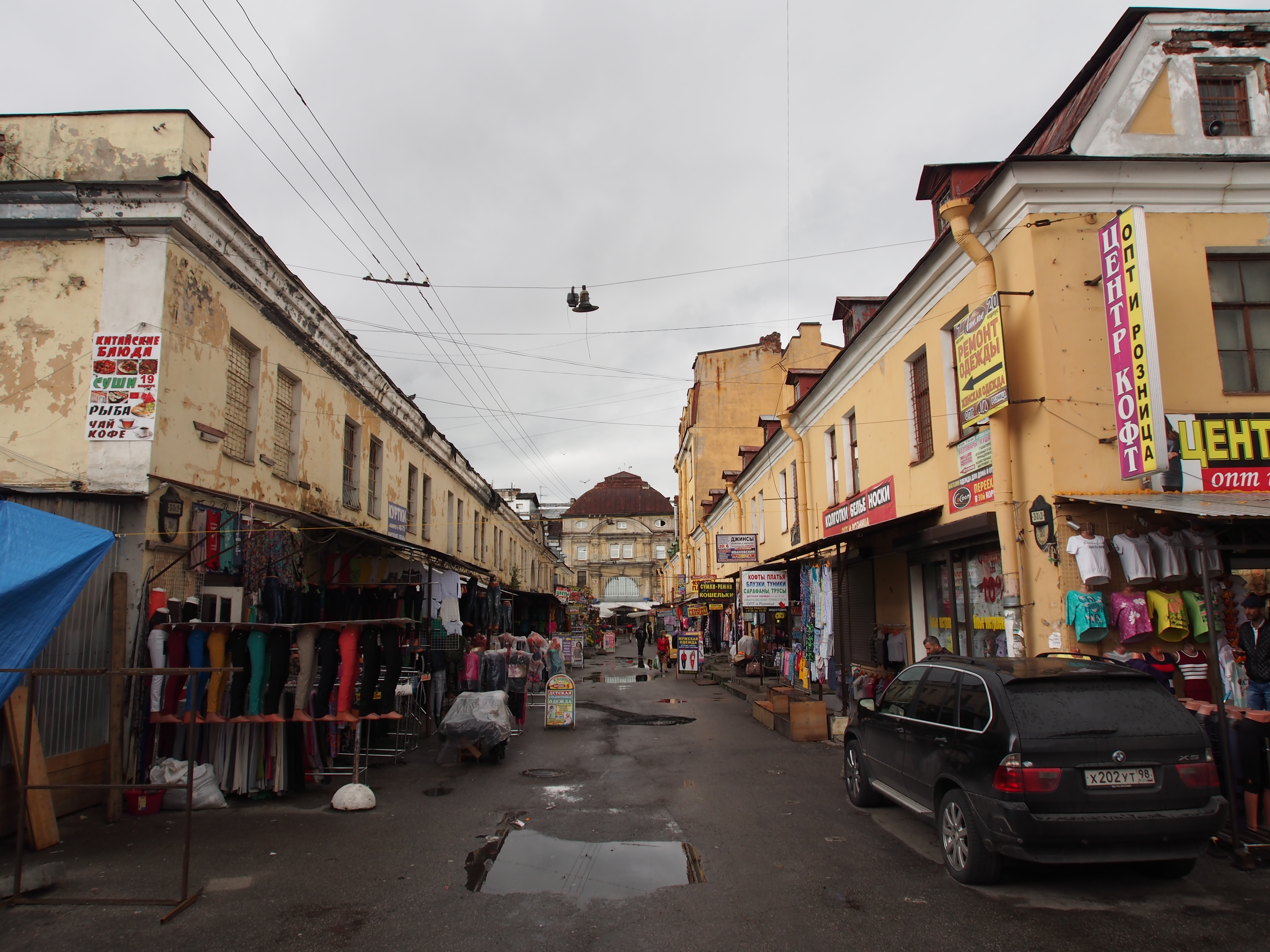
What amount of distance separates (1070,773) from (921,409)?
8.27 m

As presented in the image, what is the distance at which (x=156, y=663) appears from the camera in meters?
8.24

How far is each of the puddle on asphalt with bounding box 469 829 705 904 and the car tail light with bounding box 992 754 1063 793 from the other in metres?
2.34

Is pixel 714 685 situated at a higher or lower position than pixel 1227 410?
lower

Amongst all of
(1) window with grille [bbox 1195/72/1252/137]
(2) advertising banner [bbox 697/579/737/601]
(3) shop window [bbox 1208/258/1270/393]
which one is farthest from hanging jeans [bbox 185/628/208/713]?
(2) advertising banner [bbox 697/579/737/601]

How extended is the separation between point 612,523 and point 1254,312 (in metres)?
74.4

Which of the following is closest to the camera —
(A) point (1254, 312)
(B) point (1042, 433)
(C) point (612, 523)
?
(B) point (1042, 433)

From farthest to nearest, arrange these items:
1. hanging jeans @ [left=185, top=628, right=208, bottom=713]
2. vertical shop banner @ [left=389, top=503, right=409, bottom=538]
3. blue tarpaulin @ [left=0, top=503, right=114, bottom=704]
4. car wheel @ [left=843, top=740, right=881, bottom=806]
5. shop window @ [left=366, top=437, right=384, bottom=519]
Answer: vertical shop banner @ [left=389, top=503, right=409, bottom=538] < shop window @ [left=366, top=437, right=384, bottom=519] < hanging jeans @ [left=185, top=628, right=208, bottom=713] < car wheel @ [left=843, top=740, right=881, bottom=806] < blue tarpaulin @ [left=0, top=503, right=114, bottom=704]

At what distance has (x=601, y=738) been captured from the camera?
13.2 metres

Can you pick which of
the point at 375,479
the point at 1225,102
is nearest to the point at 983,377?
the point at 1225,102

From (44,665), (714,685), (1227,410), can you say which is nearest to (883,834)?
(1227,410)

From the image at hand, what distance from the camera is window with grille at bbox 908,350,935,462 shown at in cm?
1242

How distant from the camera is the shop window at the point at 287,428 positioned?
12016 millimetres

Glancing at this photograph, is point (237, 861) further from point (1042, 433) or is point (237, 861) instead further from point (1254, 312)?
point (1254, 312)

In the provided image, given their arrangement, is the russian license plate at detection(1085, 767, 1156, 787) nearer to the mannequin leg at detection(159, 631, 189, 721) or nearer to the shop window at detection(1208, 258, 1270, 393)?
the shop window at detection(1208, 258, 1270, 393)
